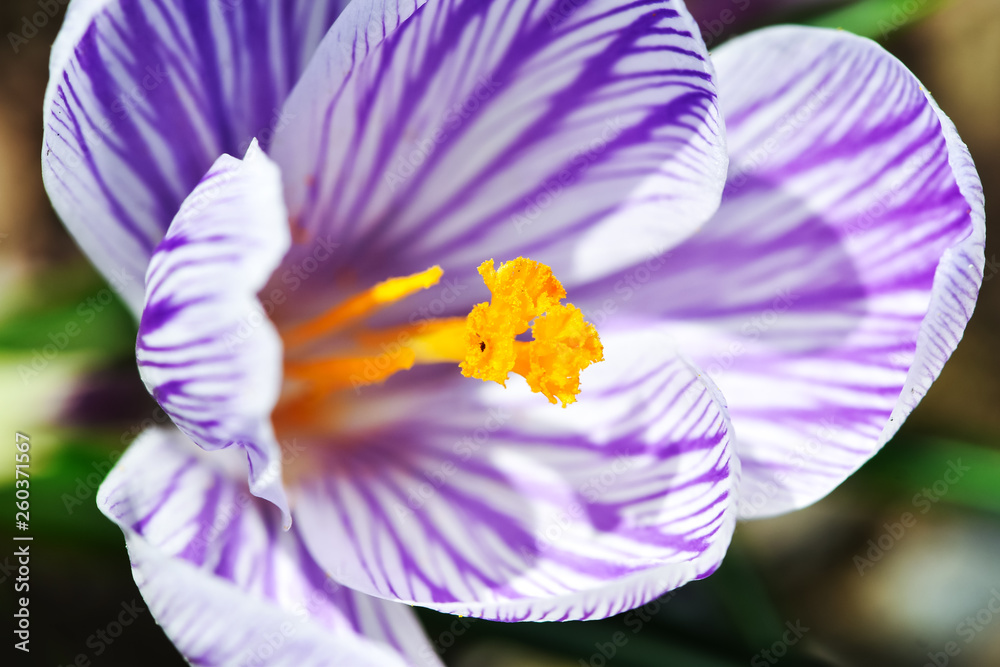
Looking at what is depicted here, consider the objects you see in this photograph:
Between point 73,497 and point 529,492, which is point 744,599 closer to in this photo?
point 529,492

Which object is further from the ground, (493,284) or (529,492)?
(493,284)

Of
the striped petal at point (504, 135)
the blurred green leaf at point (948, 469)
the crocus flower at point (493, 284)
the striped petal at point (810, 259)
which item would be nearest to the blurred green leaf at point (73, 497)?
the crocus flower at point (493, 284)

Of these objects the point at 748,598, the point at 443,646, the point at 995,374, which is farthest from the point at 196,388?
the point at 995,374

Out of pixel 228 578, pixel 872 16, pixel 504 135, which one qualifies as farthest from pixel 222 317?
pixel 872 16

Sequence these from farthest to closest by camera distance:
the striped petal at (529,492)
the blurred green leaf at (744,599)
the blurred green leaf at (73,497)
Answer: the blurred green leaf at (744,599)
the blurred green leaf at (73,497)
the striped petal at (529,492)

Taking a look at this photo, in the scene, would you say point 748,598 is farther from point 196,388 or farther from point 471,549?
point 196,388

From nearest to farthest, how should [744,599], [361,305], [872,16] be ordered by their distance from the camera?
1. [361,305]
2. [872,16]
3. [744,599]

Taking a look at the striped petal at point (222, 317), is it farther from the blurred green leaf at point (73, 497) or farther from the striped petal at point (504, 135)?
the blurred green leaf at point (73, 497)

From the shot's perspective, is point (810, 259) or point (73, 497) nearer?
point (810, 259)

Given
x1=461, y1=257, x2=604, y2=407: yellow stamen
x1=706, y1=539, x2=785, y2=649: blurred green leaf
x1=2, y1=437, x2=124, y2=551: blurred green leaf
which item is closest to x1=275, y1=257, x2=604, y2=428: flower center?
x1=461, y1=257, x2=604, y2=407: yellow stamen
